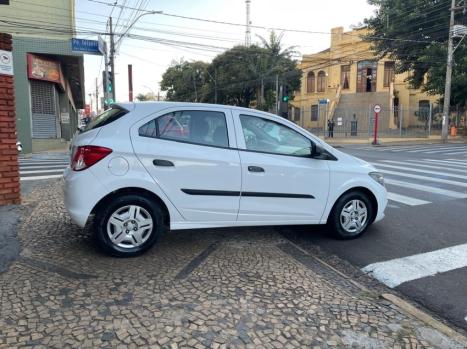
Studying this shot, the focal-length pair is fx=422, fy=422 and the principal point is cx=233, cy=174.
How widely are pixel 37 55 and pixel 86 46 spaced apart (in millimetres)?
4284

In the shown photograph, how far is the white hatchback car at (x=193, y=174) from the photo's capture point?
4281 millimetres

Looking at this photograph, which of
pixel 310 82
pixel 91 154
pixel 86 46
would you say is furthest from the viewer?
pixel 310 82

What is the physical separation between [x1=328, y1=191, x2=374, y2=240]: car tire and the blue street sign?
1521 centimetres

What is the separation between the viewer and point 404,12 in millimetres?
29219

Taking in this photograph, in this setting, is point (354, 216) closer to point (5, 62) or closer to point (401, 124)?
point (5, 62)

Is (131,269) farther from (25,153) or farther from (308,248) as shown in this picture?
(25,153)

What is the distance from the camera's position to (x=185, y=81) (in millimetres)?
66125

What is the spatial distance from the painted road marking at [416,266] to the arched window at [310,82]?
162 feet

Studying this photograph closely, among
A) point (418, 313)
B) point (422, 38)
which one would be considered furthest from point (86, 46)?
point (422, 38)

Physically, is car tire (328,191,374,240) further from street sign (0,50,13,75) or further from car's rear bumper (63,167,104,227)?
street sign (0,50,13,75)

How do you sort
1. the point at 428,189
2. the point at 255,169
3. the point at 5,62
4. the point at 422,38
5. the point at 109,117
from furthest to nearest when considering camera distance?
the point at 422,38, the point at 428,189, the point at 5,62, the point at 255,169, the point at 109,117

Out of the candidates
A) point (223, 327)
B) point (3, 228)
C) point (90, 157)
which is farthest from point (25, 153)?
point (223, 327)

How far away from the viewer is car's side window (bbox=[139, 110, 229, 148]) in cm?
449

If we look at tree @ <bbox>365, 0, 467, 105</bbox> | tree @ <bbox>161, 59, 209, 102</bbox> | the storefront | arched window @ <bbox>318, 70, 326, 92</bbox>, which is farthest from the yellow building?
the storefront
